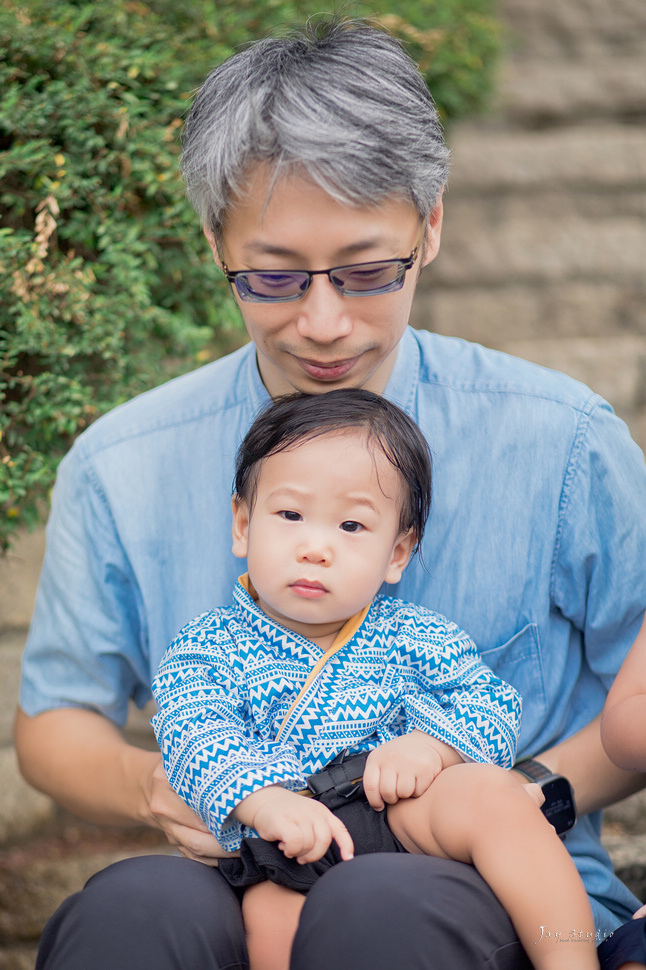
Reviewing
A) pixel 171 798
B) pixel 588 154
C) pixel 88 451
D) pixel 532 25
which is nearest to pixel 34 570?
pixel 88 451

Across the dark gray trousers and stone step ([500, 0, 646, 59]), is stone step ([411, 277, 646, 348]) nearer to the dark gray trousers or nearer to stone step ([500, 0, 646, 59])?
stone step ([500, 0, 646, 59])

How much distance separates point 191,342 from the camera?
8.59 ft

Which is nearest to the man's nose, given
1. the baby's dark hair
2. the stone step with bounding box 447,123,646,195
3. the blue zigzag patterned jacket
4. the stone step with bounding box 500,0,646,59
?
the baby's dark hair

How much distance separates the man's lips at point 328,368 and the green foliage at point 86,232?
730mm

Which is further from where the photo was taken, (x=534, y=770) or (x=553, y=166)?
(x=553, y=166)

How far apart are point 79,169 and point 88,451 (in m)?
0.80

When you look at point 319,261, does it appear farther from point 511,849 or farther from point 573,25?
point 573,25

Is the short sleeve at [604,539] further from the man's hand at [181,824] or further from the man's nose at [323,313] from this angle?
the man's hand at [181,824]

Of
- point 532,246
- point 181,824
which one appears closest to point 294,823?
point 181,824

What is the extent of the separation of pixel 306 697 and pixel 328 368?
1.95 ft

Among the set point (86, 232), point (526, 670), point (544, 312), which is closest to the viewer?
point (526, 670)

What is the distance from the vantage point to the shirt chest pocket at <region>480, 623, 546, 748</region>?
1930 millimetres

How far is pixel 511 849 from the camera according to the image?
1.45 metres

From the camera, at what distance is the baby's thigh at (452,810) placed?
4.93 ft
